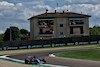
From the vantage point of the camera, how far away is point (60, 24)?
76562 millimetres

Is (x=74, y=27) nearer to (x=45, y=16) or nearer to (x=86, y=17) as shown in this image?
(x=86, y=17)

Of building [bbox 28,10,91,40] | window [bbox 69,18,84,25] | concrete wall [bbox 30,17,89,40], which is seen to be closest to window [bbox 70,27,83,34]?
building [bbox 28,10,91,40]

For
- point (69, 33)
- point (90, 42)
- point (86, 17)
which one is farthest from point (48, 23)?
point (90, 42)

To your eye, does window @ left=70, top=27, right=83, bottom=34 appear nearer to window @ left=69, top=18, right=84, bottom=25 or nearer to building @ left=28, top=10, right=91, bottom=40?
building @ left=28, top=10, right=91, bottom=40

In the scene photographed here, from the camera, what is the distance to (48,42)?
2343 inches

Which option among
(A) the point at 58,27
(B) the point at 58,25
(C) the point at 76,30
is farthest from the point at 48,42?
(C) the point at 76,30

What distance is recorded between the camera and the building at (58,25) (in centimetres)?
7569

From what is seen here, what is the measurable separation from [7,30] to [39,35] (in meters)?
36.8

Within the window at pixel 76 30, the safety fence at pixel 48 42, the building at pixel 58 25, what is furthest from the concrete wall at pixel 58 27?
the safety fence at pixel 48 42

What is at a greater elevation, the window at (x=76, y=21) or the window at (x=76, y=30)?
the window at (x=76, y=21)

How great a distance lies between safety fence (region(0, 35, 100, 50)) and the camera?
5519 centimetres

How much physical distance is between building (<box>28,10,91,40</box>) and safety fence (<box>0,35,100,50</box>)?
14115 millimetres

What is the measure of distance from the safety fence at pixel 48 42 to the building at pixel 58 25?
1411cm

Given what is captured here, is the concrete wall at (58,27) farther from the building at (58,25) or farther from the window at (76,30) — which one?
the window at (76,30)
